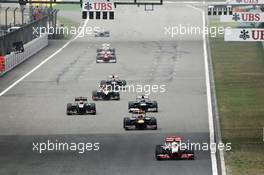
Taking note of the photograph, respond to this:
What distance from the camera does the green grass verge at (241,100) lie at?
159 ft

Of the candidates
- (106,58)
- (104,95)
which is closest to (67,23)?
(106,58)

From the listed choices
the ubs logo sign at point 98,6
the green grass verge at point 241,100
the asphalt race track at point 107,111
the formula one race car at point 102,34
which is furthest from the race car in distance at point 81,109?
the formula one race car at point 102,34

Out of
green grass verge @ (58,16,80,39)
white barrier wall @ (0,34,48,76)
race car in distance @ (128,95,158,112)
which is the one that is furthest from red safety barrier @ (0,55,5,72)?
green grass verge @ (58,16,80,39)

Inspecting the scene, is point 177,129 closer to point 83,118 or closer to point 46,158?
point 83,118

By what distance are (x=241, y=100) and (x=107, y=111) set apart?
902cm

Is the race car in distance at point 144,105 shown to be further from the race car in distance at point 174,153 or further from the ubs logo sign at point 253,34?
the race car in distance at point 174,153

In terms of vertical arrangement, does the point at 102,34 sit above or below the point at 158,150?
below

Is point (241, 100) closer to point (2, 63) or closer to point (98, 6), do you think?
point (98, 6)

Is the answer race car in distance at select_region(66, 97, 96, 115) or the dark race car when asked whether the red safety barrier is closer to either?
the dark race car

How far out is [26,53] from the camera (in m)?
96.7

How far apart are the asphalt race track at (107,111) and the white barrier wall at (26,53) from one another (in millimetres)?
2210

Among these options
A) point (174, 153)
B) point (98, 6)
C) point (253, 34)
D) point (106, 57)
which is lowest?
point (106, 57)

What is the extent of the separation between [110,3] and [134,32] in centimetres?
6066

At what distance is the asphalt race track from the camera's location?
47.3 meters
